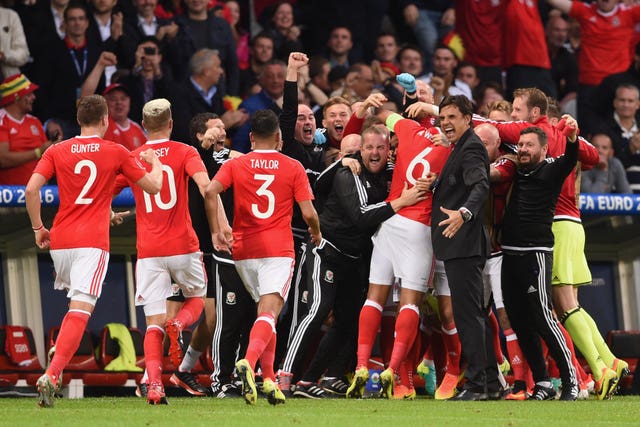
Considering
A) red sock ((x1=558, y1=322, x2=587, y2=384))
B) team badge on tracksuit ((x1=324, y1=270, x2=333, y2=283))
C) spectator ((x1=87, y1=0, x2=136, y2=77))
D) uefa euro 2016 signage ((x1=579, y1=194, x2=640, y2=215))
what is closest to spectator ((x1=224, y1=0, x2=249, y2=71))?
spectator ((x1=87, y1=0, x2=136, y2=77))

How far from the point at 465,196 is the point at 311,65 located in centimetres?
655

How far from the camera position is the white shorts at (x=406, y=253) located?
10250 millimetres

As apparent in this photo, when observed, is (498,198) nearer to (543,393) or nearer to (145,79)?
(543,393)

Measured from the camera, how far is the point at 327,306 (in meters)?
10.7

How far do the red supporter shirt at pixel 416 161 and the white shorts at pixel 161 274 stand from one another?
1.89m

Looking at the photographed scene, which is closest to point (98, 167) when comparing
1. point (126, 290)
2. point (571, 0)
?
point (126, 290)

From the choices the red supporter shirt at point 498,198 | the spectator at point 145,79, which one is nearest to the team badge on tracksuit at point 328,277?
the red supporter shirt at point 498,198

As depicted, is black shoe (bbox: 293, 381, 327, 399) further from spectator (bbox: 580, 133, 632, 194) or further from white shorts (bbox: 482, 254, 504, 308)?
spectator (bbox: 580, 133, 632, 194)

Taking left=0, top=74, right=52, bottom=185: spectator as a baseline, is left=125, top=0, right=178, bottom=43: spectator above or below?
above

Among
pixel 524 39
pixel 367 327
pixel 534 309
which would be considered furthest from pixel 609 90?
pixel 367 327

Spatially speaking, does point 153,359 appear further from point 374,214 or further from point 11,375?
point 11,375

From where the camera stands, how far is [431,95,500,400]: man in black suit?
31.8 ft

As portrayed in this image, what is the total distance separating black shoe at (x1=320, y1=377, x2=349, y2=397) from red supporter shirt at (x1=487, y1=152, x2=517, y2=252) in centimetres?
170

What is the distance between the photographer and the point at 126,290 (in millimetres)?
13320
